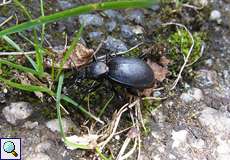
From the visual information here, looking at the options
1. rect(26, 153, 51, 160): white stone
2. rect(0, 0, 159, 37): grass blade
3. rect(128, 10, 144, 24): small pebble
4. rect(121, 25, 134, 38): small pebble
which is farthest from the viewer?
rect(128, 10, 144, 24): small pebble

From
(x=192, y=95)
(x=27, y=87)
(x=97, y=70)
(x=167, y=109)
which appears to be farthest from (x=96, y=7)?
(x=192, y=95)

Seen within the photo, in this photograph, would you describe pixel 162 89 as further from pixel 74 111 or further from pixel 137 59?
pixel 74 111

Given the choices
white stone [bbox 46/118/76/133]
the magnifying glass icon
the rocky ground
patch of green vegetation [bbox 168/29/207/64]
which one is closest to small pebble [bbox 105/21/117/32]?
the rocky ground

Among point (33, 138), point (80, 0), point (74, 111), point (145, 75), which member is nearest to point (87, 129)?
point (74, 111)

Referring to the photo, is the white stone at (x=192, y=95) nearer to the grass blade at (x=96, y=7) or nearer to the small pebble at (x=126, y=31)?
the small pebble at (x=126, y=31)

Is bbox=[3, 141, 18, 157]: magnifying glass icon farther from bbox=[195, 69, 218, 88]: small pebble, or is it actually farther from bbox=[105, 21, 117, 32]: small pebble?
bbox=[195, 69, 218, 88]: small pebble

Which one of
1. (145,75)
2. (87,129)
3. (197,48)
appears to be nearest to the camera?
(87,129)
